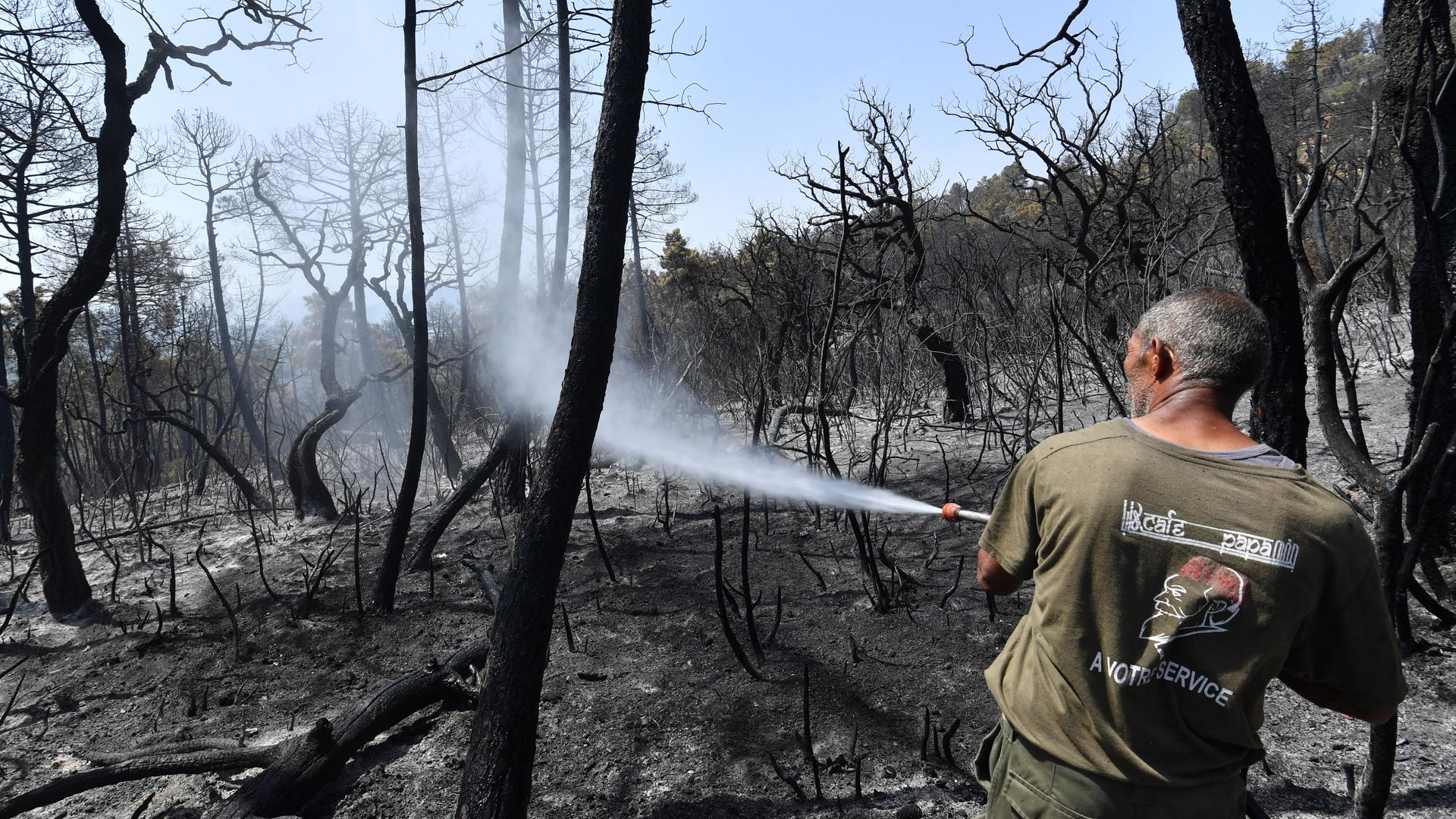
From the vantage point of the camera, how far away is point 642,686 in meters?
4.06

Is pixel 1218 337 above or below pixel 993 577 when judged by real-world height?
above

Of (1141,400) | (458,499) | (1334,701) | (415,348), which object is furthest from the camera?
(458,499)

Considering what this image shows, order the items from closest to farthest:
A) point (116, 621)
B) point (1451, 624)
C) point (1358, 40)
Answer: point (1451, 624) → point (116, 621) → point (1358, 40)

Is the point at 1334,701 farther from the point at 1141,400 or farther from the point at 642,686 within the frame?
the point at 642,686

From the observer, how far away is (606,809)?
3.08m

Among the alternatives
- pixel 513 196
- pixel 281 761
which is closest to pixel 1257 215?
pixel 281 761

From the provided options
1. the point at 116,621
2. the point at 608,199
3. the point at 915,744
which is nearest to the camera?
the point at 608,199

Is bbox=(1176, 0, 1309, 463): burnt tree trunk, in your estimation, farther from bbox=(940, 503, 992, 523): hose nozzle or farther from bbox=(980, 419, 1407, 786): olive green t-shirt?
bbox=(980, 419, 1407, 786): olive green t-shirt

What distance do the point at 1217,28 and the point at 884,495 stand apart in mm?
2684

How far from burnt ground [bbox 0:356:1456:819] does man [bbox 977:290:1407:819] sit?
1657 mm

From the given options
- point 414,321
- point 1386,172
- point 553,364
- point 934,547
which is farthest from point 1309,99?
point 414,321

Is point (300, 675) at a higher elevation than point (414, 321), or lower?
lower

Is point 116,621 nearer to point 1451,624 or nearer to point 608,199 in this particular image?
point 608,199

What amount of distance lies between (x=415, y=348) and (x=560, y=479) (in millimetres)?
2966
